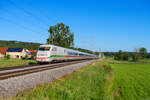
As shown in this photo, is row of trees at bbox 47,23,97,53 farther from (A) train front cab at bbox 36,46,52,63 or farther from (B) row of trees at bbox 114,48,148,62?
(B) row of trees at bbox 114,48,148,62

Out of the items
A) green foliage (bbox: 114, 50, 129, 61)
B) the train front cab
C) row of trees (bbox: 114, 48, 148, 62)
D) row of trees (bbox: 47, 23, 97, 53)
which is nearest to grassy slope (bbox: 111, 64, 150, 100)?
the train front cab

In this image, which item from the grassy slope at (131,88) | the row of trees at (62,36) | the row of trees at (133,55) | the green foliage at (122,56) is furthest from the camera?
the green foliage at (122,56)

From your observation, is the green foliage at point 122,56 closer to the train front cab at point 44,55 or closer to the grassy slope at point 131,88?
the grassy slope at point 131,88

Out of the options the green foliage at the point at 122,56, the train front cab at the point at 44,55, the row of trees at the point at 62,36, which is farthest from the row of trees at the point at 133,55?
the train front cab at the point at 44,55

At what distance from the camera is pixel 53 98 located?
5.89 m

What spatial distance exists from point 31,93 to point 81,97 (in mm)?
2470

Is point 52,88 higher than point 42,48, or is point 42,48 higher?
point 42,48

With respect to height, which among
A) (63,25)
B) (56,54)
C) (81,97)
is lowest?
(81,97)

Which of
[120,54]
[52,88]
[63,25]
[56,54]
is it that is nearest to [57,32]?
[63,25]

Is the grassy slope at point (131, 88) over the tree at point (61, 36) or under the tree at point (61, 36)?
under

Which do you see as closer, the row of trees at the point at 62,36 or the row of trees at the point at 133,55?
the row of trees at the point at 62,36

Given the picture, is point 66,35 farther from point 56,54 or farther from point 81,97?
point 81,97

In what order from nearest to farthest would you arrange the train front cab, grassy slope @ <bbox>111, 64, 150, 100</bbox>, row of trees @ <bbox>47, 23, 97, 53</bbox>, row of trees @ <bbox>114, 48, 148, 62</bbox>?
grassy slope @ <bbox>111, 64, 150, 100</bbox>
the train front cab
row of trees @ <bbox>47, 23, 97, 53</bbox>
row of trees @ <bbox>114, 48, 148, 62</bbox>

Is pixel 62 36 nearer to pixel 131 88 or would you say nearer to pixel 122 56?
pixel 131 88
